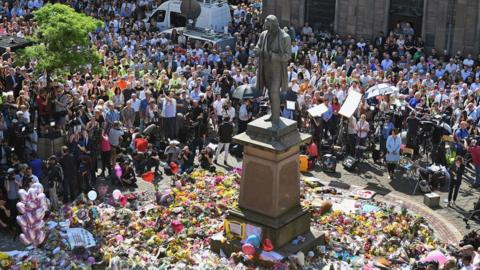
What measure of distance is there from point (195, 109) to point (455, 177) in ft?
27.6

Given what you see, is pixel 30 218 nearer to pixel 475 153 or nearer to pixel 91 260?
pixel 91 260

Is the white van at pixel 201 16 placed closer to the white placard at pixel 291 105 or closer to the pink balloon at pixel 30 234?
the white placard at pixel 291 105

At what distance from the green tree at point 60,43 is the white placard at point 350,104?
8.05 metres

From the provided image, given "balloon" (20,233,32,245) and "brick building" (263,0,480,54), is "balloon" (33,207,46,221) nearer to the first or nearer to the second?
"balloon" (20,233,32,245)

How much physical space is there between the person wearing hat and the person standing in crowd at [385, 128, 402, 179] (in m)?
9.26

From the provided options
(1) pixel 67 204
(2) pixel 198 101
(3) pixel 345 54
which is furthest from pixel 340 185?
(3) pixel 345 54

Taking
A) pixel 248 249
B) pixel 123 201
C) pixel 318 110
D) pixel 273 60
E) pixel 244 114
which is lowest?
pixel 123 201

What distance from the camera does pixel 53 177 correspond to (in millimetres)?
21875

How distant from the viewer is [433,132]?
2670cm

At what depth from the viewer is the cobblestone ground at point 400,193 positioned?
21.9 meters

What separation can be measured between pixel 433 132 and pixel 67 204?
36.1ft

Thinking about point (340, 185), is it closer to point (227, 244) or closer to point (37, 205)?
point (227, 244)

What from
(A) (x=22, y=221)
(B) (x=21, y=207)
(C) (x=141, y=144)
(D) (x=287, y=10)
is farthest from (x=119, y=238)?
(D) (x=287, y=10)

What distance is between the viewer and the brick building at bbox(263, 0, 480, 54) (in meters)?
37.1
